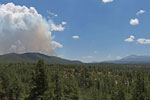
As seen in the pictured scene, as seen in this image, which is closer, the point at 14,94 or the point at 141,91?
the point at 141,91

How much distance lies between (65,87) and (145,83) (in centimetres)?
1716

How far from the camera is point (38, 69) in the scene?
18.5m

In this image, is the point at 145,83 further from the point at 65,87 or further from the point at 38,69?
the point at 38,69

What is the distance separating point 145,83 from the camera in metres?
29.0

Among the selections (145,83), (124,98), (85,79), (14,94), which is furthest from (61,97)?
(85,79)

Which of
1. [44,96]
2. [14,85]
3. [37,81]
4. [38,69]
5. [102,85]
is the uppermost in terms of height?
[38,69]

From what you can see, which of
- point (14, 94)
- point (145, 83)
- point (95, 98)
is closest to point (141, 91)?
point (145, 83)

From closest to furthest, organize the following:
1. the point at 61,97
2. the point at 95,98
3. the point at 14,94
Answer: the point at 61,97 < the point at 14,94 < the point at 95,98

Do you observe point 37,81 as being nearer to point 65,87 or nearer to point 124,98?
point 65,87

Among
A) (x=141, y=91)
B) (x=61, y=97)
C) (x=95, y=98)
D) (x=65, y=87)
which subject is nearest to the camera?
(x=141, y=91)

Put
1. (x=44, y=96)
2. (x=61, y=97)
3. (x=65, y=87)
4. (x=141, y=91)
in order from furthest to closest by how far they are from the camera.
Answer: (x=65, y=87)
(x=61, y=97)
(x=141, y=91)
(x=44, y=96)

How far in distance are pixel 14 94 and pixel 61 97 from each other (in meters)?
29.9

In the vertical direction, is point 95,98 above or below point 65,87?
below

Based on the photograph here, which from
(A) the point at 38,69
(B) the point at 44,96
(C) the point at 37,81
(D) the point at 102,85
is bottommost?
(D) the point at 102,85
